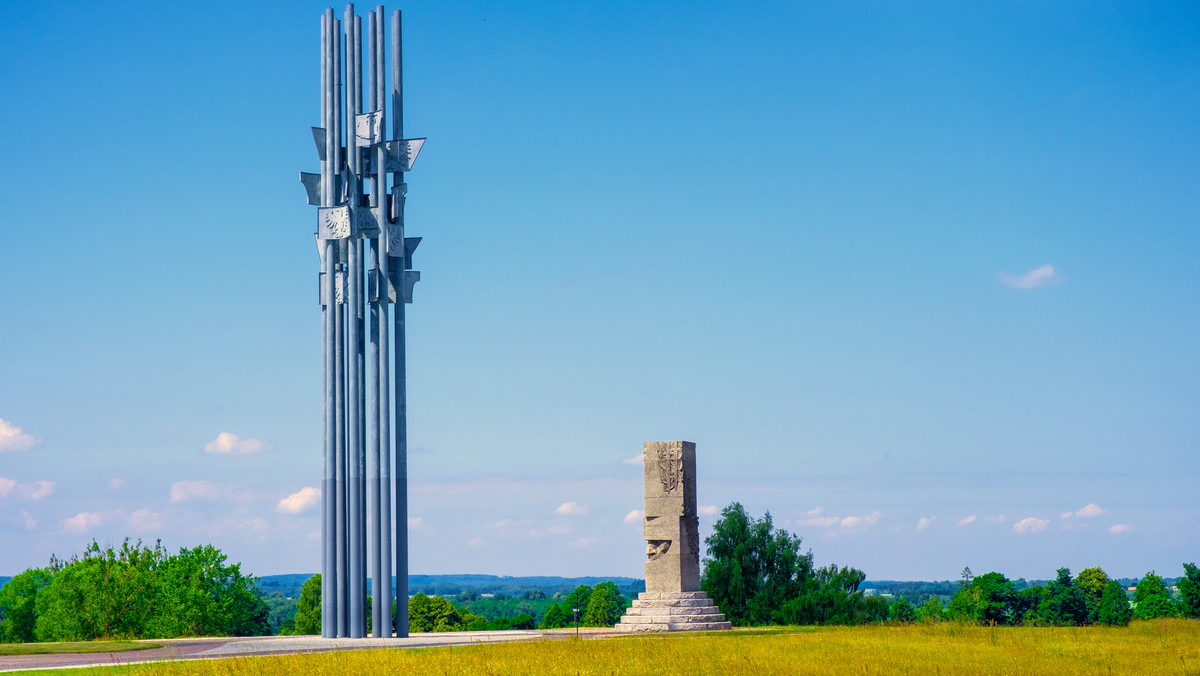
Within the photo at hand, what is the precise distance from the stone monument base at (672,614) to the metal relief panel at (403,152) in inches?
489

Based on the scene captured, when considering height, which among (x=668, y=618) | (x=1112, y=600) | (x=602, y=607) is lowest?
(x=1112, y=600)

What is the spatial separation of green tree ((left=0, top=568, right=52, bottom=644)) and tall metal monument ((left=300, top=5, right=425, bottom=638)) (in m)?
40.3

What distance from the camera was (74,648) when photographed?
24.3 metres

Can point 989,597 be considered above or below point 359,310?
below

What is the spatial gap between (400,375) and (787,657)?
37.7ft

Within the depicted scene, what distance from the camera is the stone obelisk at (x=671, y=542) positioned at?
30.8m

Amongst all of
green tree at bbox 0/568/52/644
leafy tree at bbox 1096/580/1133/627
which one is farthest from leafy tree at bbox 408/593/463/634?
leafy tree at bbox 1096/580/1133/627

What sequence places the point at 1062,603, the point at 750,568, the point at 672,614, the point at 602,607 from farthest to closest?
the point at 1062,603 < the point at 602,607 < the point at 750,568 < the point at 672,614

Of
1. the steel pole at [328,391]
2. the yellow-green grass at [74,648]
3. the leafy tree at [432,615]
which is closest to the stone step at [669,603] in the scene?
the steel pole at [328,391]

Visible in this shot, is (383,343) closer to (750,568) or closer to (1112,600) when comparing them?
(750,568)

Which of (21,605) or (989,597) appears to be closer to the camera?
(21,605)

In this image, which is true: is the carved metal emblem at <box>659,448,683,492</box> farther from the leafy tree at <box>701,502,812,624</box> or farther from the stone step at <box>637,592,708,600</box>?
the leafy tree at <box>701,502,812,624</box>

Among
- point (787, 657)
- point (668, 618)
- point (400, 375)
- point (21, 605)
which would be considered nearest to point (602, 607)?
point (21, 605)

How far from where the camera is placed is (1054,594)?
8519 centimetres
